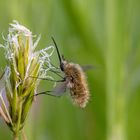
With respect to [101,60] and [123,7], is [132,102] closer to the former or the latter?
[101,60]

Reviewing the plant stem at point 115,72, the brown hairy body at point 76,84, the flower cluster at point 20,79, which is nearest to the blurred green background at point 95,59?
the plant stem at point 115,72

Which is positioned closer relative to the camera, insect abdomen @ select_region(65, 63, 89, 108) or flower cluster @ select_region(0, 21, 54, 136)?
flower cluster @ select_region(0, 21, 54, 136)

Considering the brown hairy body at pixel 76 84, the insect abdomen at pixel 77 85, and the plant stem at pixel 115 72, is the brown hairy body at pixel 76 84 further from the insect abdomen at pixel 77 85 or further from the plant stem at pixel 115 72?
the plant stem at pixel 115 72

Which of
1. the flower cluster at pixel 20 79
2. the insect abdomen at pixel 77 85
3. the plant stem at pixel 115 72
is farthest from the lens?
the plant stem at pixel 115 72

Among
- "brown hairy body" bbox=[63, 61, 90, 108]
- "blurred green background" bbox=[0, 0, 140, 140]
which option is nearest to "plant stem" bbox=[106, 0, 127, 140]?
"blurred green background" bbox=[0, 0, 140, 140]

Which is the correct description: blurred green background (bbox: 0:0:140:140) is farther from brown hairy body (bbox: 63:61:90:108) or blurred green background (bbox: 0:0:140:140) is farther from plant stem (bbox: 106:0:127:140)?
brown hairy body (bbox: 63:61:90:108)

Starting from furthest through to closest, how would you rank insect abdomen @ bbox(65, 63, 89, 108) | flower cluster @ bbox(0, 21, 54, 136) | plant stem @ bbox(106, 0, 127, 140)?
plant stem @ bbox(106, 0, 127, 140)
insect abdomen @ bbox(65, 63, 89, 108)
flower cluster @ bbox(0, 21, 54, 136)
